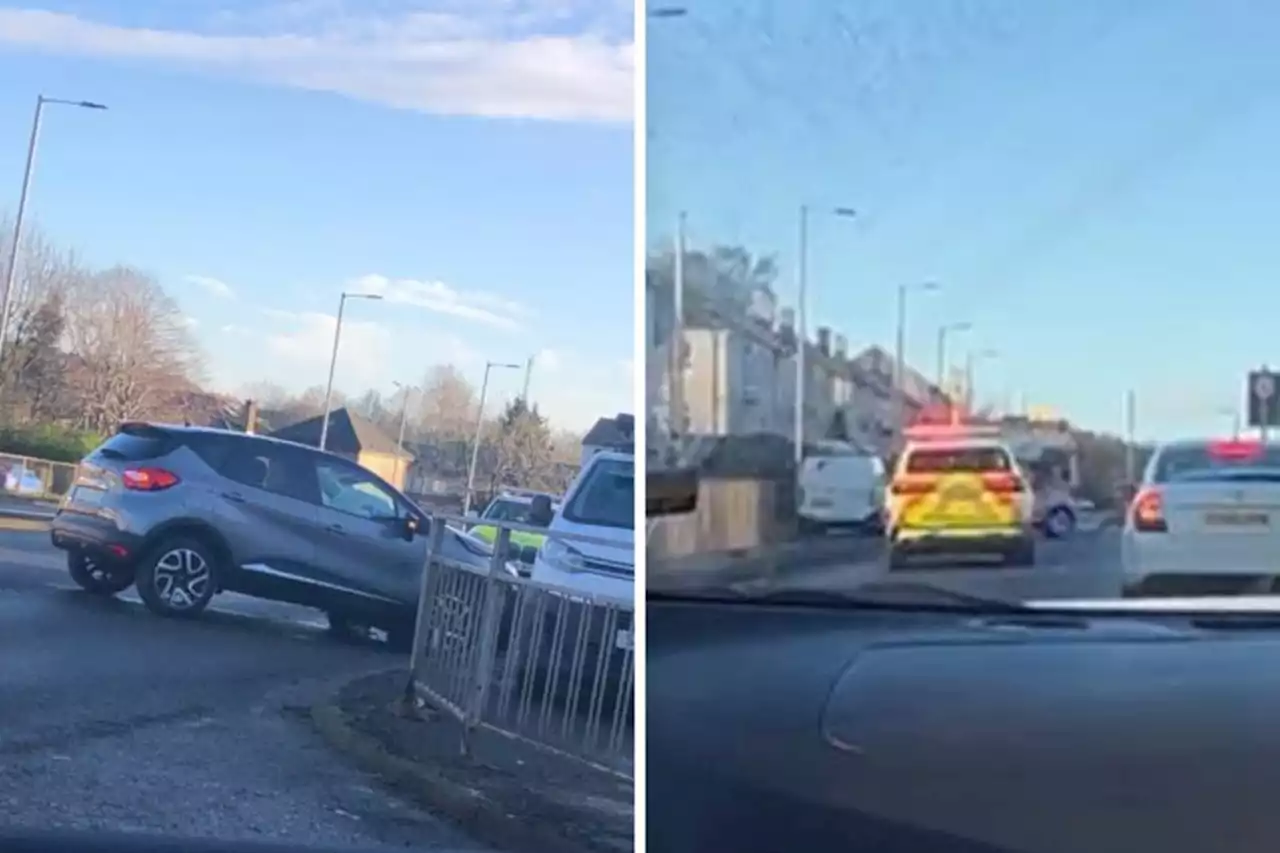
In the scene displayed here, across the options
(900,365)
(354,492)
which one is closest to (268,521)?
(354,492)

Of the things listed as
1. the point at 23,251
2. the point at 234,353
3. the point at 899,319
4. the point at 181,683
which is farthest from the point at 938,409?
the point at 23,251

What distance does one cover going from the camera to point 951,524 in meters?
2.22

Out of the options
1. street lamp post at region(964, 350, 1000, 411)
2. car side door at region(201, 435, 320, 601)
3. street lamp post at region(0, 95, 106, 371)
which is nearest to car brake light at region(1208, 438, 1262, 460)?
street lamp post at region(964, 350, 1000, 411)

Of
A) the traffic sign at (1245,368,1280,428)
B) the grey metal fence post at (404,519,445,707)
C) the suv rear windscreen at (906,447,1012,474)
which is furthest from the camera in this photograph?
the grey metal fence post at (404,519,445,707)

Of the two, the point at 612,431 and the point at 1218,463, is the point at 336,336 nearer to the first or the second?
the point at 612,431

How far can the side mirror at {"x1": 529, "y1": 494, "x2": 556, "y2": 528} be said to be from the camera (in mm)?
2258

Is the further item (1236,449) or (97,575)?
(97,575)

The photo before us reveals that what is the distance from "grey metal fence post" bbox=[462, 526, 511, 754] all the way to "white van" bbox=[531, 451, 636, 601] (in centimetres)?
9

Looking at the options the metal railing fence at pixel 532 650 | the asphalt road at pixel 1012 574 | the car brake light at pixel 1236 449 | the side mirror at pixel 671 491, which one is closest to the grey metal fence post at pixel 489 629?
the metal railing fence at pixel 532 650

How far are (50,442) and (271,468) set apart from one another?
329mm

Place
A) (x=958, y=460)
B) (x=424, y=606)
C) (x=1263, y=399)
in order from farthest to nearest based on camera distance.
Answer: (x=424, y=606), (x=958, y=460), (x=1263, y=399)

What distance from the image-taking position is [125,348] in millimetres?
2387

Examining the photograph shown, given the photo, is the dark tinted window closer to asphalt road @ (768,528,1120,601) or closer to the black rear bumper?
the black rear bumper

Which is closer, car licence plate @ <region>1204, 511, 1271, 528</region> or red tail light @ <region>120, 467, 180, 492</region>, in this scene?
car licence plate @ <region>1204, 511, 1271, 528</region>
